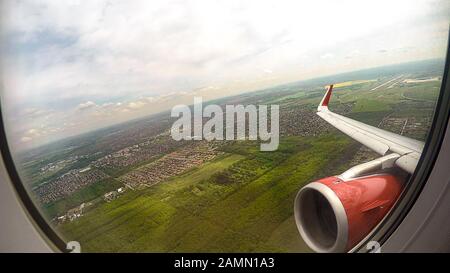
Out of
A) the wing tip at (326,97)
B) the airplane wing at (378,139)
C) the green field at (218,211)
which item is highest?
the wing tip at (326,97)

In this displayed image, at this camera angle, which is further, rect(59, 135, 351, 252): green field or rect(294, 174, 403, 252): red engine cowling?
rect(59, 135, 351, 252): green field

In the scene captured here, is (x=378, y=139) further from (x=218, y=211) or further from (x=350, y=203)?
(x=218, y=211)

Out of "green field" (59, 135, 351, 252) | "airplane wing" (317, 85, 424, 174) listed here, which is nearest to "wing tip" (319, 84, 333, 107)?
"airplane wing" (317, 85, 424, 174)

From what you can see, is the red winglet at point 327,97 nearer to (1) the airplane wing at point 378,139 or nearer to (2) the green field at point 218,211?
(1) the airplane wing at point 378,139

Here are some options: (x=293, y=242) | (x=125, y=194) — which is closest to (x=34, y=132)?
(x=125, y=194)

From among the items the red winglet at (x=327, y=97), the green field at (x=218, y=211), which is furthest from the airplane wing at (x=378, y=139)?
the green field at (x=218, y=211)

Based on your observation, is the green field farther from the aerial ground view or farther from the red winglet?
the red winglet

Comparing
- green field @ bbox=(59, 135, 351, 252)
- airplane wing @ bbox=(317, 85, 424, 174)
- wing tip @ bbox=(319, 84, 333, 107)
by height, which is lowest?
green field @ bbox=(59, 135, 351, 252)
